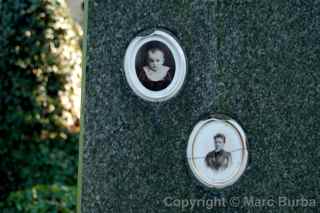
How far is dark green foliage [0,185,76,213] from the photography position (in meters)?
3.90

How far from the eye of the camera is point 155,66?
2.56 m

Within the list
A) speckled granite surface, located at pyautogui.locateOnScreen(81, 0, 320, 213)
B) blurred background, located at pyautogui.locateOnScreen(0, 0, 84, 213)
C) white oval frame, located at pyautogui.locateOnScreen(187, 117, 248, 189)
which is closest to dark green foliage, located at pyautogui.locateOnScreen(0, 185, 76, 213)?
blurred background, located at pyautogui.locateOnScreen(0, 0, 84, 213)

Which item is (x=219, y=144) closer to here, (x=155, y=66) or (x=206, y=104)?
(x=206, y=104)

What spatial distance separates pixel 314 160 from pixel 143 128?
61cm

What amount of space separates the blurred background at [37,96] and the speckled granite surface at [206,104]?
7.15 ft

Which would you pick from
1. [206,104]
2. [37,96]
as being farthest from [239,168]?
[37,96]

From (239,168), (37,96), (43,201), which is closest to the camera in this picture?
(239,168)

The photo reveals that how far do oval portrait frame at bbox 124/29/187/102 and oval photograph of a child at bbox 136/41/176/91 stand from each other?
0.01m

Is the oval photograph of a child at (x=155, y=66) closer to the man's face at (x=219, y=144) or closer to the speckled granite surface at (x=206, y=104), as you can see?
the speckled granite surface at (x=206, y=104)

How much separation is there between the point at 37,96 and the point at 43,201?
112 cm

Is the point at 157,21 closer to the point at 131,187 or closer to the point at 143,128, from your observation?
the point at 143,128

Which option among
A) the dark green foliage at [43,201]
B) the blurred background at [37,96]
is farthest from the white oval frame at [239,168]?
the blurred background at [37,96]

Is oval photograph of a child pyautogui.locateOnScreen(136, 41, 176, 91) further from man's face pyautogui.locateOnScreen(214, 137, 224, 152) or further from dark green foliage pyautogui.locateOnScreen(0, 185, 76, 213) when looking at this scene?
dark green foliage pyautogui.locateOnScreen(0, 185, 76, 213)

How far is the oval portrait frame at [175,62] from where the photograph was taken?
2.56 metres
